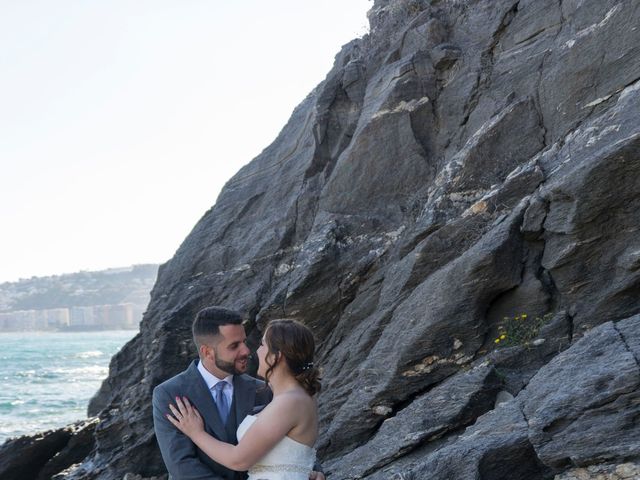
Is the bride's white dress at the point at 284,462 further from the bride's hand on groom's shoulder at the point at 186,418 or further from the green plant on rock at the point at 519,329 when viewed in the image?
the green plant on rock at the point at 519,329

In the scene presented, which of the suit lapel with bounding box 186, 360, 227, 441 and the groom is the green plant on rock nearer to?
the groom

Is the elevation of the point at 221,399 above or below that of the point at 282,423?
above

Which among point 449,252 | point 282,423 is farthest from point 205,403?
point 449,252

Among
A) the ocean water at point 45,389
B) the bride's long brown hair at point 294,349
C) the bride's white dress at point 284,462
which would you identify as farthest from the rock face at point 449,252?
the ocean water at point 45,389

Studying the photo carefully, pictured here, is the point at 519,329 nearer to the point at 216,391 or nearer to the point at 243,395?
the point at 243,395

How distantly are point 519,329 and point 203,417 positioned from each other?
14.6ft

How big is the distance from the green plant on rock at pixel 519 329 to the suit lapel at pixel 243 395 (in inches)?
149

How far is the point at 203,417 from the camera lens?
16.9ft

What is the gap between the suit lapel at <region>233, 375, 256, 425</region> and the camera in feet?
17.2

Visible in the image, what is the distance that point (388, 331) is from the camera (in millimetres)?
9352

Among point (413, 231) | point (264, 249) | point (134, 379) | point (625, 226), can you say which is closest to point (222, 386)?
point (625, 226)

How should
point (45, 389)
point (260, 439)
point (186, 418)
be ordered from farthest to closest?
point (45, 389)
point (186, 418)
point (260, 439)

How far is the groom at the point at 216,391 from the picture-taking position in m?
5.11

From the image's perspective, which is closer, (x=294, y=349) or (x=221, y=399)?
(x=294, y=349)
